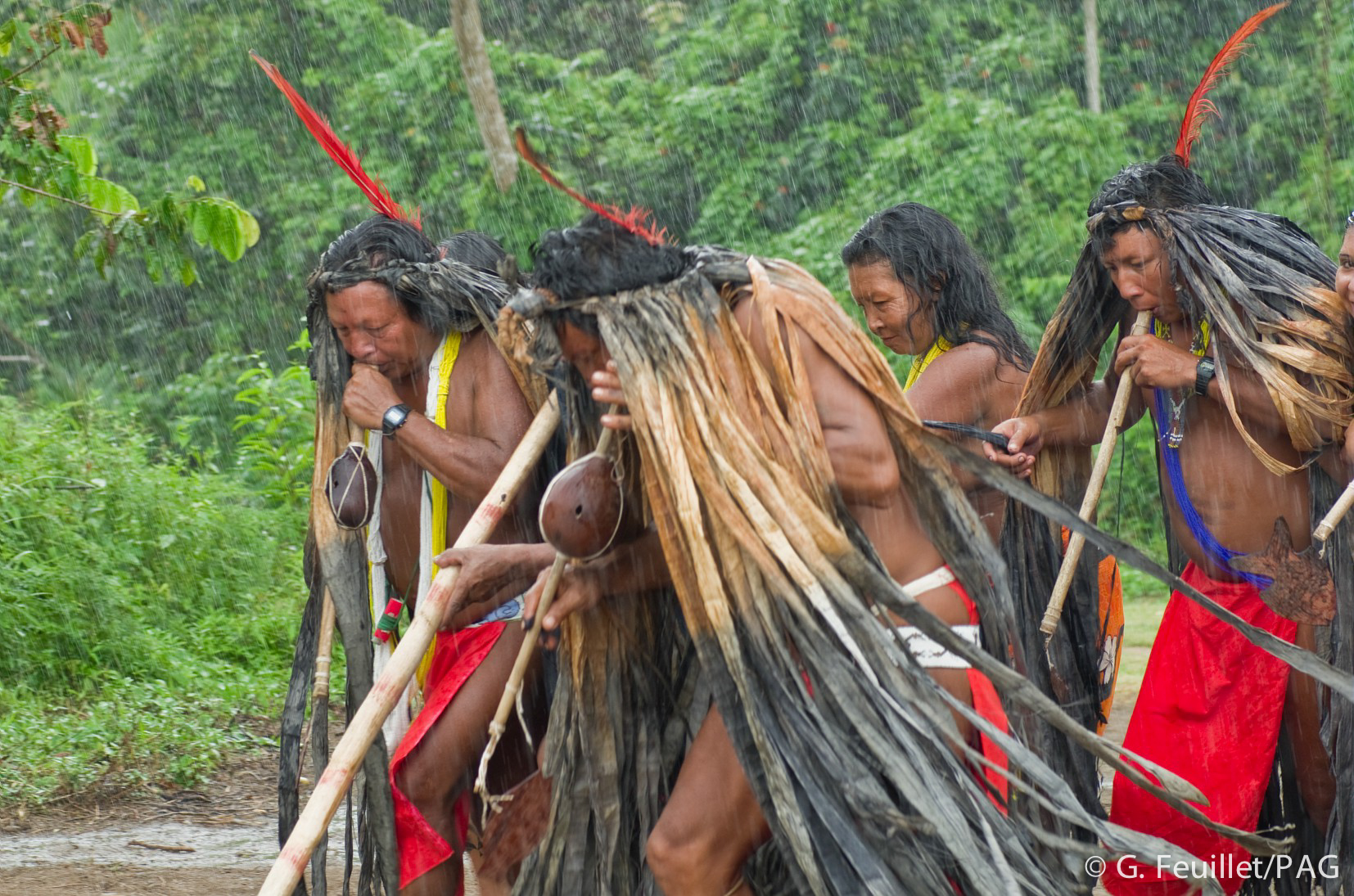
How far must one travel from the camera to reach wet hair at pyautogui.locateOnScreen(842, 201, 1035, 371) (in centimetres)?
389

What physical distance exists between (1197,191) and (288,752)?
275cm

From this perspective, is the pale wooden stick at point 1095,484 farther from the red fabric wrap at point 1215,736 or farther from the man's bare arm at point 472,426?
the man's bare arm at point 472,426

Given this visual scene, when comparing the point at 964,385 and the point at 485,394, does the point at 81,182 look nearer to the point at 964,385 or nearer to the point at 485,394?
the point at 485,394

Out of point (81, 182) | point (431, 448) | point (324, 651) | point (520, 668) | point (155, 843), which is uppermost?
point (81, 182)

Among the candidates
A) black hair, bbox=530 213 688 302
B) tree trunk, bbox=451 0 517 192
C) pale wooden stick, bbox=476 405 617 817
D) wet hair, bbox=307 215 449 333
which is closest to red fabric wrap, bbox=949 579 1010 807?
pale wooden stick, bbox=476 405 617 817

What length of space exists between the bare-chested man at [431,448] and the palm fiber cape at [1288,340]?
1.66 metres

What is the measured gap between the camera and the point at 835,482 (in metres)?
2.70

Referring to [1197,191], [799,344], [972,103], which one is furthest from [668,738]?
[972,103]

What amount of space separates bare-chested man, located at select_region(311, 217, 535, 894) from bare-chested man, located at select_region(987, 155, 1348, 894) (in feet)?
4.30

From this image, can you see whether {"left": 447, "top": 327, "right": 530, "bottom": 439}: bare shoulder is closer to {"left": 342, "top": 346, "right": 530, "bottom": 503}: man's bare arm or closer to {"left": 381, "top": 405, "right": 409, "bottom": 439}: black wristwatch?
{"left": 342, "top": 346, "right": 530, "bottom": 503}: man's bare arm

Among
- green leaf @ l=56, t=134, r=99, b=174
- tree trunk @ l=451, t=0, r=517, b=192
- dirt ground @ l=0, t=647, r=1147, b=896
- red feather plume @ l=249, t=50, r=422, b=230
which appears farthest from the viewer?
tree trunk @ l=451, t=0, r=517, b=192

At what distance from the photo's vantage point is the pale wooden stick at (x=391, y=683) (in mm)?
2631

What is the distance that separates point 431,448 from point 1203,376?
72.9 inches

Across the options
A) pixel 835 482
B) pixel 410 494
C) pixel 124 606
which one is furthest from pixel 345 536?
pixel 124 606
